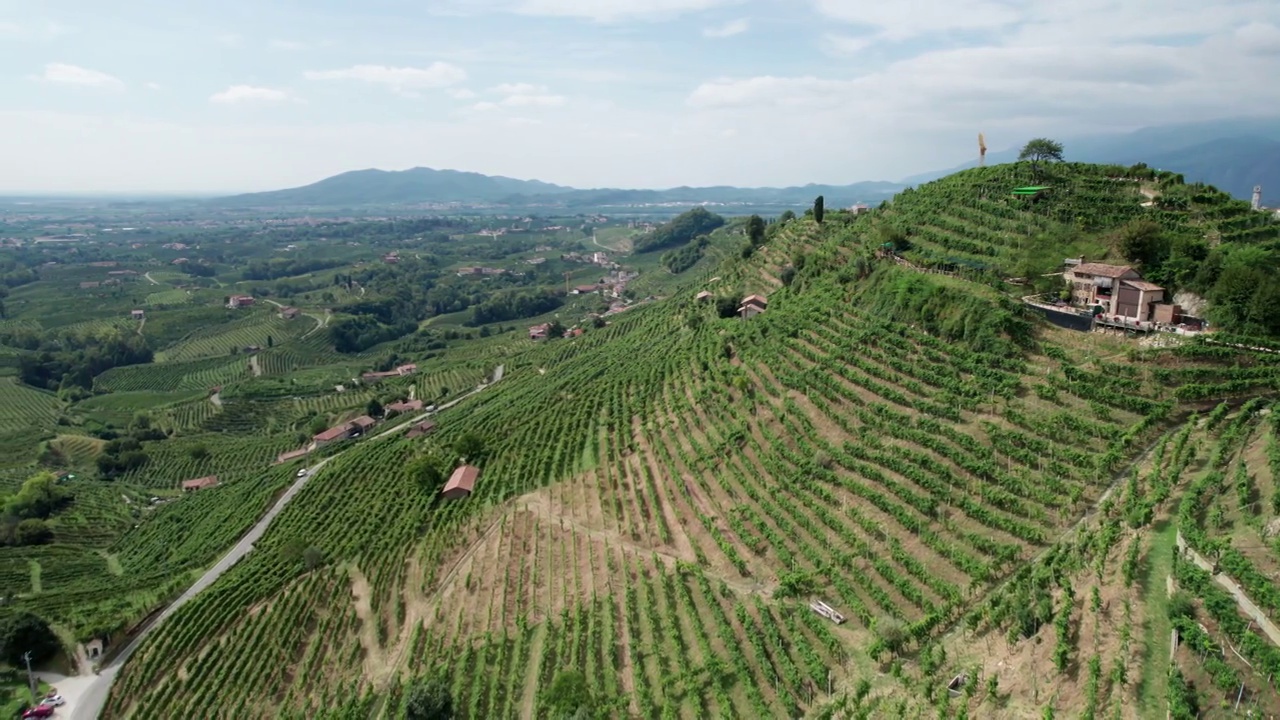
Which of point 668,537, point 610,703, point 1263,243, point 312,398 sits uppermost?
point 1263,243

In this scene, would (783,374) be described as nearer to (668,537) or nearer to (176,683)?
(668,537)

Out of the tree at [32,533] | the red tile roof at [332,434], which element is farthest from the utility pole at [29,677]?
the red tile roof at [332,434]

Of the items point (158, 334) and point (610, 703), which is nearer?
point (610, 703)

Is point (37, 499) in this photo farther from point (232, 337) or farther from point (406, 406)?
point (232, 337)

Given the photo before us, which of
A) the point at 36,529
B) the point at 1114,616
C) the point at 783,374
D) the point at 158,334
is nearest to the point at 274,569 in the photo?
the point at 36,529

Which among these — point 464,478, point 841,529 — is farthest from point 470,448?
point 841,529

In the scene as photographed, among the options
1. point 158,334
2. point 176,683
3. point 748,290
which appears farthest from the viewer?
point 158,334

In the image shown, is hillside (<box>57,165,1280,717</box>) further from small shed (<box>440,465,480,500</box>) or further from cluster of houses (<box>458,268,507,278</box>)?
cluster of houses (<box>458,268,507,278</box>)

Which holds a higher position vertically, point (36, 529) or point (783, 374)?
point (783, 374)
